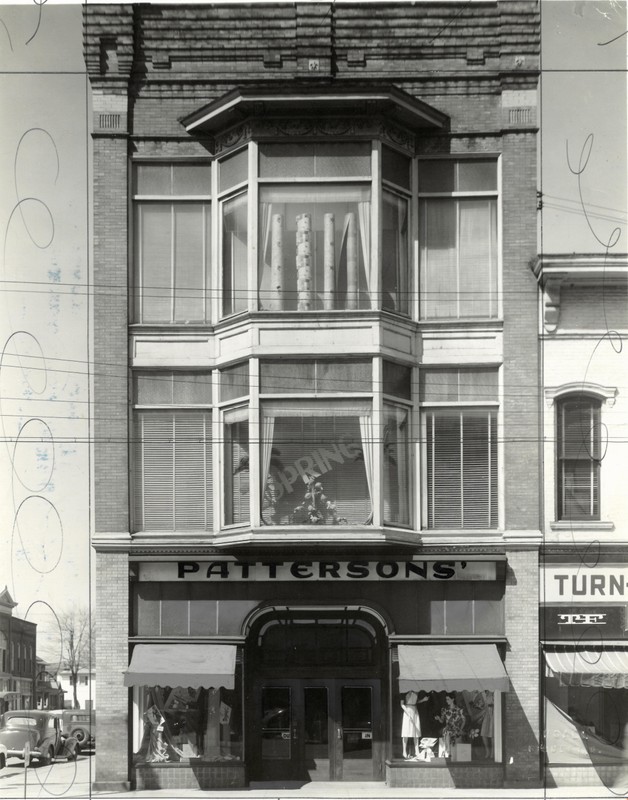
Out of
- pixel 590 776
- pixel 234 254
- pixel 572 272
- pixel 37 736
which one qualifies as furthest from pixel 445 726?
pixel 234 254

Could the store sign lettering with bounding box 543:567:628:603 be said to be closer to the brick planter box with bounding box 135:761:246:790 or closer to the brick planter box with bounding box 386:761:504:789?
the brick planter box with bounding box 386:761:504:789

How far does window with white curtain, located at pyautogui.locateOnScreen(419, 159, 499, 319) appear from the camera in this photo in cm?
1978

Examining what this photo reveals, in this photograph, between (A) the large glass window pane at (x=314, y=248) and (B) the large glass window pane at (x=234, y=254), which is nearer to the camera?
(A) the large glass window pane at (x=314, y=248)

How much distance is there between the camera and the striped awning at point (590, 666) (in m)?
18.7

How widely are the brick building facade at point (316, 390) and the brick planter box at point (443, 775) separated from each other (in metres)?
0.04

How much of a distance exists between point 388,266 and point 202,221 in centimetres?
331

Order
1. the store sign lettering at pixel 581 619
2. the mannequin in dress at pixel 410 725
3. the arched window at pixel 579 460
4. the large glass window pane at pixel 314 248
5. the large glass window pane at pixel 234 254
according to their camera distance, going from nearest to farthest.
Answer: the mannequin in dress at pixel 410 725 → the store sign lettering at pixel 581 619 → the large glass window pane at pixel 314 248 → the arched window at pixel 579 460 → the large glass window pane at pixel 234 254

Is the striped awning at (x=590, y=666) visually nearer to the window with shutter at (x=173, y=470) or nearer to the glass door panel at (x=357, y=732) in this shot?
the glass door panel at (x=357, y=732)

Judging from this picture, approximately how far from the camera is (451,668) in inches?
728

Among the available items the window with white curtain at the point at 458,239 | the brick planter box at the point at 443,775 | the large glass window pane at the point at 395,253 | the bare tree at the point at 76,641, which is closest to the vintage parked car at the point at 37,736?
the bare tree at the point at 76,641

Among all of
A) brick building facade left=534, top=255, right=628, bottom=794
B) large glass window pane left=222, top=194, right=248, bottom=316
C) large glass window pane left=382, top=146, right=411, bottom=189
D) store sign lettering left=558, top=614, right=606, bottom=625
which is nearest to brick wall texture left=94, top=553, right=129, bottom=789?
large glass window pane left=222, top=194, right=248, bottom=316

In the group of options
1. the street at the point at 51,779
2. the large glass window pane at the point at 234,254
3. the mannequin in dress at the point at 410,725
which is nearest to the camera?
the street at the point at 51,779

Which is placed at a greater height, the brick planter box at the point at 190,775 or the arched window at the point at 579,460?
the arched window at the point at 579,460

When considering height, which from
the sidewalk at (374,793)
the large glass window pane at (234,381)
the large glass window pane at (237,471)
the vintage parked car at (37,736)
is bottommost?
the sidewalk at (374,793)
